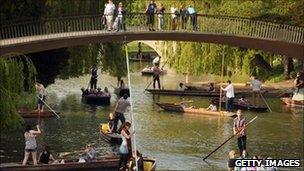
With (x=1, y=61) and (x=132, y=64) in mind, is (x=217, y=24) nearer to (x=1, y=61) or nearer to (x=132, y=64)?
(x=1, y=61)

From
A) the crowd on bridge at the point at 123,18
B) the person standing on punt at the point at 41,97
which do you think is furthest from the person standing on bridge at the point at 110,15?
the person standing on punt at the point at 41,97

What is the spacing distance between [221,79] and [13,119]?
105 feet

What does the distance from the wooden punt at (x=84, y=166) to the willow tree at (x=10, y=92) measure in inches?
56.0

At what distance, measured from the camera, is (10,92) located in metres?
25.3

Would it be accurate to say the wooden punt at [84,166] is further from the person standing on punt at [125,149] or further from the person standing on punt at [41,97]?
the person standing on punt at [41,97]

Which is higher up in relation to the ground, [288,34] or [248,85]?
[288,34]

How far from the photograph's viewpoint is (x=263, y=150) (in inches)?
1185

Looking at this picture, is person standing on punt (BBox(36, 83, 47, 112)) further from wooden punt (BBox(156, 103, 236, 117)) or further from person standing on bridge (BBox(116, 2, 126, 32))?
wooden punt (BBox(156, 103, 236, 117))

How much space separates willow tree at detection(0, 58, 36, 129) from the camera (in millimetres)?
24609

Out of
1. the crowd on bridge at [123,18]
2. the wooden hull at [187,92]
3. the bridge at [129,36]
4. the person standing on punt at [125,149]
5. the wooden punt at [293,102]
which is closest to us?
the person standing on punt at [125,149]

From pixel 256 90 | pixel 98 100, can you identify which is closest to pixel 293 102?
pixel 256 90

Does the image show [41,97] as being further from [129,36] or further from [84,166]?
[84,166]

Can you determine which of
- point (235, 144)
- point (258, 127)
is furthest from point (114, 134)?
point (258, 127)

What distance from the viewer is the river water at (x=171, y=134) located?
1129 inches
